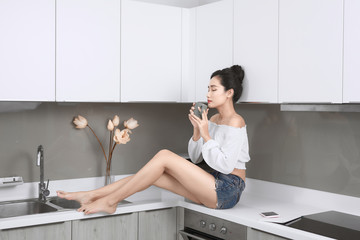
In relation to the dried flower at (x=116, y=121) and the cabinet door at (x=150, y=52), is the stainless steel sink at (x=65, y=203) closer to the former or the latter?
the dried flower at (x=116, y=121)

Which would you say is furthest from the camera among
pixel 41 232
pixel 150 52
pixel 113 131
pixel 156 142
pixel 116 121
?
pixel 156 142

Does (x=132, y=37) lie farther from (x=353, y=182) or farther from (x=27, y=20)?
(x=353, y=182)

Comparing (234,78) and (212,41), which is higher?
(212,41)

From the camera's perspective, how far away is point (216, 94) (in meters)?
2.91

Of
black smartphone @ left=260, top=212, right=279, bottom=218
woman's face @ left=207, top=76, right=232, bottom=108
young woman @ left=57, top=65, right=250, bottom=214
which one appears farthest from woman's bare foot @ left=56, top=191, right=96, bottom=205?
black smartphone @ left=260, top=212, right=279, bottom=218

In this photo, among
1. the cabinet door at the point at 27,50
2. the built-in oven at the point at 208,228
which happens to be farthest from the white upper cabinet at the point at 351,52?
the cabinet door at the point at 27,50

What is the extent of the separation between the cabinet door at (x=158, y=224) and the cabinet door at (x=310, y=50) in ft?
3.58

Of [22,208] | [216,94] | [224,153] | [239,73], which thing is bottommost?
[22,208]

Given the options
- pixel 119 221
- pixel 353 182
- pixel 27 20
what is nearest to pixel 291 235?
pixel 353 182

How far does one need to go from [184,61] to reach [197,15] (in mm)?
338

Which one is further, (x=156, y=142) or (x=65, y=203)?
(x=156, y=142)

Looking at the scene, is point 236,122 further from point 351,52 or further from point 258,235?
point 351,52

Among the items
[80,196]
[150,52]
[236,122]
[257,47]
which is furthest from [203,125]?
[80,196]

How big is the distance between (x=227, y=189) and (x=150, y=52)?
108cm
